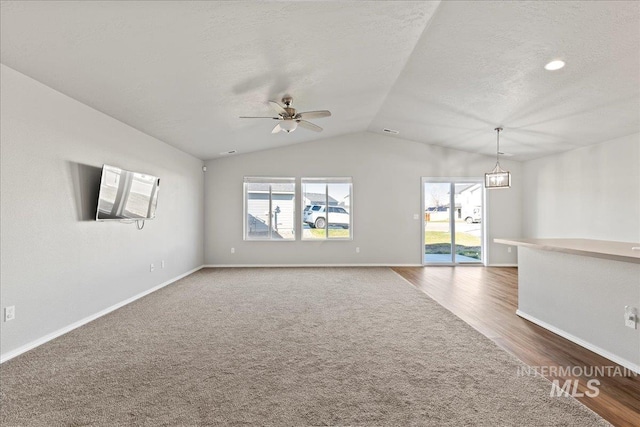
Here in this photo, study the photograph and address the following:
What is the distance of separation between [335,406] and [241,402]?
0.61 m

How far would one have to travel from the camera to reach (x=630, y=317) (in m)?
2.34

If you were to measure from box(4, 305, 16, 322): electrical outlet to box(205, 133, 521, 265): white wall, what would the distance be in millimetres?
4362

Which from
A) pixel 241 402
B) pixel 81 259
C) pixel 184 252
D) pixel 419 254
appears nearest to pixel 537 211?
pixel 419 254

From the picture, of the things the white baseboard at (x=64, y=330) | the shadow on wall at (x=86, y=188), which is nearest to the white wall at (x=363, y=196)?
the white baseboard at (x=64, y=330)

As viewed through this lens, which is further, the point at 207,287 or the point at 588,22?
the point at 207,287

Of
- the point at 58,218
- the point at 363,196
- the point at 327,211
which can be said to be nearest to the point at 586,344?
the point at 363,196

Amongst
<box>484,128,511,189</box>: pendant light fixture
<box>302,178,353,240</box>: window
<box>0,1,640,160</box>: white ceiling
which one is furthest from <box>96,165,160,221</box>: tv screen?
<box>484,128,511,189</box>: pendant light fixture

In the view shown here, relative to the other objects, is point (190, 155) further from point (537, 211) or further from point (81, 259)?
point (537, 211)

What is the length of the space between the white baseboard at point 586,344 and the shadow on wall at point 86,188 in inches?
208

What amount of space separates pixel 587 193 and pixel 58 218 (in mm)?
8094

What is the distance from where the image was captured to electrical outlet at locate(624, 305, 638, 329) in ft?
7.58

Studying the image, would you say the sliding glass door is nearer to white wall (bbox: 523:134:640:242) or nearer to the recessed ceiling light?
white wall (bbox: 523:134:640:242)

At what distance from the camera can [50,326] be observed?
9.64 ft

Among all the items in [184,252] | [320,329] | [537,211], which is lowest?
[320,329]
